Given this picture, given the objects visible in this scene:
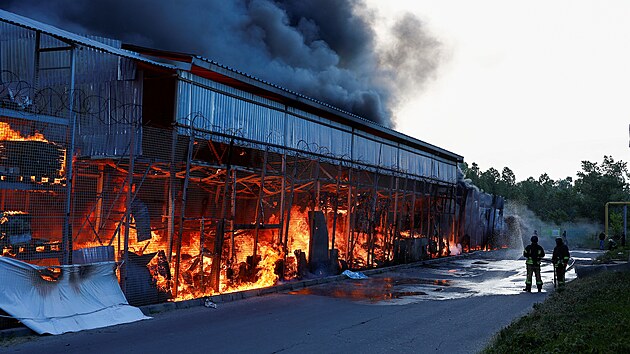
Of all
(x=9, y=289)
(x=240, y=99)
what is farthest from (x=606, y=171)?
(x=9, y=289)

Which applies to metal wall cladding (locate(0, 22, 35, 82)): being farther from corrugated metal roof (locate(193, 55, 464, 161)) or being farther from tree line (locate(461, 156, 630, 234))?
tree line (locate(461, 156, 630, 234))

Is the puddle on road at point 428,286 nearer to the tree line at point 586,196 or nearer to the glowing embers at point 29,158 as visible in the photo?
the glowing embers at point 29,158

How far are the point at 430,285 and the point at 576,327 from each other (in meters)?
9.29

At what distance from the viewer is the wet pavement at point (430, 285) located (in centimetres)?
1488

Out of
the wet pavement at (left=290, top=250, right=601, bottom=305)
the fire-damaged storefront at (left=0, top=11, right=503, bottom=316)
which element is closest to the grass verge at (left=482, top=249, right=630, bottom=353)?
the wet pavement at (left=290, top=250, right=601, bottom=305)

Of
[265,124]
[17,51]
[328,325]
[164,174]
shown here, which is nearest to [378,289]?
[328,325]

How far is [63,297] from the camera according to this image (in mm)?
9906

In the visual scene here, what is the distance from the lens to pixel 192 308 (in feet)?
40.3

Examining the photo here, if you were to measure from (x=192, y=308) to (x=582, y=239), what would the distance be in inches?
1985

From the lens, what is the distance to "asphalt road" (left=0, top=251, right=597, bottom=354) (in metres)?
8.42

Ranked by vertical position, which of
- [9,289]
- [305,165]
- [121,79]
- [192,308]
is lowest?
[192,308]

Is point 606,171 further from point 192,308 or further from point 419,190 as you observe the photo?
point 192,308

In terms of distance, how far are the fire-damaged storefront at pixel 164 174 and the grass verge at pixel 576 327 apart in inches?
295

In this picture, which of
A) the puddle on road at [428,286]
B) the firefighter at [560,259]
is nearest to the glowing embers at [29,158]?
the puddle on road at [428,286]
